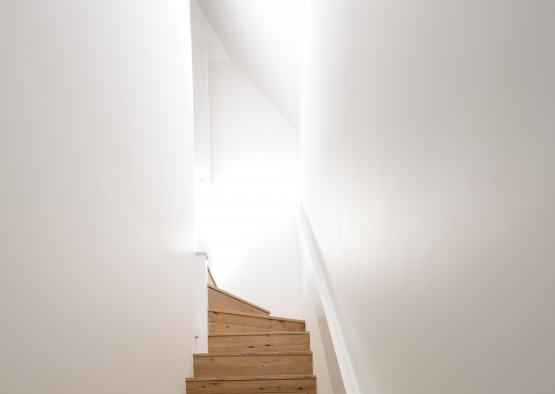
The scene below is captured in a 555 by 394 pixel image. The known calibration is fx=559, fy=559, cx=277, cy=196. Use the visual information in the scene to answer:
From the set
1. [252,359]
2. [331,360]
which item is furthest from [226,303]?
[331,360]

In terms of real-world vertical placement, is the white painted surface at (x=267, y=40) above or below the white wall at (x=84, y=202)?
above

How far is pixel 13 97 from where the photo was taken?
49.8 inches

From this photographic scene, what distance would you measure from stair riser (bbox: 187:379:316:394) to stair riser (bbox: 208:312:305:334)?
3.16 feet

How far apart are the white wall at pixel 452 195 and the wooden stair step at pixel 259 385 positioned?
5.36 ft

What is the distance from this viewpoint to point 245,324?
451cm

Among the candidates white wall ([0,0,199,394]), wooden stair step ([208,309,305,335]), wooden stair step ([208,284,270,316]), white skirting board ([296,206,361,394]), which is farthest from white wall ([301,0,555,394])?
wooden stair step ([208,284,270,316])

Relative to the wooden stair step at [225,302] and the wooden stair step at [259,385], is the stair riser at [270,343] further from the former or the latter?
the wooden stair step at [225,302]

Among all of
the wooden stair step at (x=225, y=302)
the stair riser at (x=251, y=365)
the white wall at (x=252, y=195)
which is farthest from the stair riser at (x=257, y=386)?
the white wall at (x=252, y=195)

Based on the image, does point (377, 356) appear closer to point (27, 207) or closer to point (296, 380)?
point (27, 207)

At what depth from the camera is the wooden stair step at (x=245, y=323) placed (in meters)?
4.46

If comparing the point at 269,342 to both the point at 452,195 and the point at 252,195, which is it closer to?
the point at 252,195

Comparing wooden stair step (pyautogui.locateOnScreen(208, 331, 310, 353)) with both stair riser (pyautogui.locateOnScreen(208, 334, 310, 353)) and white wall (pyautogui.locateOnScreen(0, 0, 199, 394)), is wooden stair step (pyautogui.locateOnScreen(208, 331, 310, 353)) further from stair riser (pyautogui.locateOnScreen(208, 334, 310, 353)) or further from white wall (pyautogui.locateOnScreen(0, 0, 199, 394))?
white wall (pyautogui.locateOnScreen(0, 0, 199, 394))

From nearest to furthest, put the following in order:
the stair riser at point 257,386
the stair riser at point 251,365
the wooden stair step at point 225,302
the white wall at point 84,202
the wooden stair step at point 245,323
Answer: the white wall at point 84,202, the stair riser at point 257,386, the stair riser at point 251,365, the wooden stair step at point 245,323, the wooden stair step at point 225,302

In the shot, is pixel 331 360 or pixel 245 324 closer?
pixel 331 360
